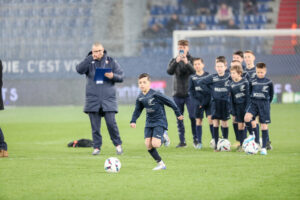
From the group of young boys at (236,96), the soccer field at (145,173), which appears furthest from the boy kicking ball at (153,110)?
the group of young boys at (236,96)

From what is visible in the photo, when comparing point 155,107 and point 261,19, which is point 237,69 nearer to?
point 155,107

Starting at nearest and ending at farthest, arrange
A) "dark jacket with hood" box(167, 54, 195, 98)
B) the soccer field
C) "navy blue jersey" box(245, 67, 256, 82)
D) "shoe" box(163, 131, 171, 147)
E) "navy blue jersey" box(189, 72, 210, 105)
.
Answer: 1. the soccer field
2. "navy blue jersey" box(245, 67, 256, 82)
3. "navy blue jersey" box(189, 72, 210, 105)
4. "shoe" box(163, 131, 171, 147)
5. "dark jacket with hood" box(167, 54, 195, 98)

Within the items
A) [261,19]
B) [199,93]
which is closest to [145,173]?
[199,93]

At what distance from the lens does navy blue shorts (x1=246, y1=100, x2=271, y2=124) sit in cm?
1049

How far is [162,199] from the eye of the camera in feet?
20.2

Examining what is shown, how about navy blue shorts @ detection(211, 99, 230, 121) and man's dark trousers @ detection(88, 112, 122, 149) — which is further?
navy blue shorts @ detection(211, 99, 230, 121)

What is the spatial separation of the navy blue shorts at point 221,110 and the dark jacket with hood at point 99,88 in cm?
183

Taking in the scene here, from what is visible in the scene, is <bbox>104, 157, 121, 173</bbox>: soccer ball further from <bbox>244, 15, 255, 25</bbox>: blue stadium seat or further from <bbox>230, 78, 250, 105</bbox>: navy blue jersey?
<bbox>244, 15, 255, 25</bbox>: blue stadium seat

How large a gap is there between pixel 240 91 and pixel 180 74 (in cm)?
159

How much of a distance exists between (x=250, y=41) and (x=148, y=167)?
19522 mm

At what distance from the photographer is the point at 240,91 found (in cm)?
1089

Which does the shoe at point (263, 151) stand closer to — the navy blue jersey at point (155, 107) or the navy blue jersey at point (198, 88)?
the navy blue jersey at point (198, 88)

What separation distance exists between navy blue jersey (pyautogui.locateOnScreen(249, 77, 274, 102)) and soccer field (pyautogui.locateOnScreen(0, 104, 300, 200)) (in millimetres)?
1000

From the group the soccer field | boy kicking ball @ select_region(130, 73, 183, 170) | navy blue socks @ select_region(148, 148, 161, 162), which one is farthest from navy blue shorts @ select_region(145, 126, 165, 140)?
the soccer field
